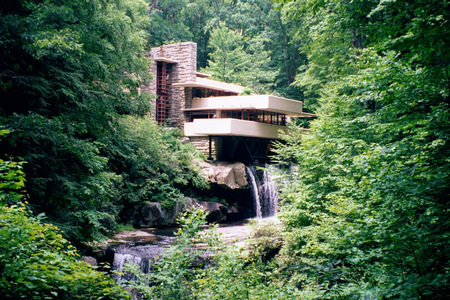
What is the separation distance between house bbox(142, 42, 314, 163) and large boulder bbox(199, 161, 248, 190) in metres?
1.97

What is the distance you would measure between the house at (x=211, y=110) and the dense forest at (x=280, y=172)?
8.93 feet

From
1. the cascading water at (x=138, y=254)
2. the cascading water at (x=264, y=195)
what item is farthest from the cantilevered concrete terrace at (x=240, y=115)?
the cascading water at (x=138, y=254)

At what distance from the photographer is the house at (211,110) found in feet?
74.8

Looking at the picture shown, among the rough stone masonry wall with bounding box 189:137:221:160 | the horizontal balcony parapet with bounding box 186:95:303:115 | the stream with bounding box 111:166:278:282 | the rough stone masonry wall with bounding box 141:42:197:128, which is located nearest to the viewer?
the stream with bounding box 111:166:278:282

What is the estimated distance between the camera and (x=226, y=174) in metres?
20.7

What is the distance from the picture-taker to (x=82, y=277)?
464cm

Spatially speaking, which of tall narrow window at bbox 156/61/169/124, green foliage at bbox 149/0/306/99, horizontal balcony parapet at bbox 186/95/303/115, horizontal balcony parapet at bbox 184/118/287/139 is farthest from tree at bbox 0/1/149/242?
green foliage at bbox 149/0/306/99

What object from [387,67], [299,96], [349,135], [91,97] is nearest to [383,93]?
[387,67]

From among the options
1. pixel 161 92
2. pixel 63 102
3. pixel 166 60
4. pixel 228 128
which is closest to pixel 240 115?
pixel 228 128

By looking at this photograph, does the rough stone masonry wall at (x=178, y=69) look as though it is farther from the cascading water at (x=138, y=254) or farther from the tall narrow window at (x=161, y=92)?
the cascading water at (x=138, y=254)

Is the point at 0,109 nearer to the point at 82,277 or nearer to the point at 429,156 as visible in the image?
the point at 82,277

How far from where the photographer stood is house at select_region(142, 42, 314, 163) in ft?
74.8

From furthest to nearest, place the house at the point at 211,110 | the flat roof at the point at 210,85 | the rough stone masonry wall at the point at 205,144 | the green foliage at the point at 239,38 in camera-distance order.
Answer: the green foliage at the point at 239,38
the flat roof at the point at 210,85
the rough stone masonry wall at the point at 205,144
the house at the point at 211,110

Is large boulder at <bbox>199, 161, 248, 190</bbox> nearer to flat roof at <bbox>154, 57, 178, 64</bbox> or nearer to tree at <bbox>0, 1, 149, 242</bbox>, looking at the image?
flat roof at <bbox>154, 57, 178, 64</bbox>
